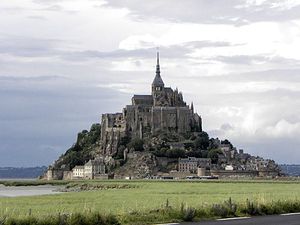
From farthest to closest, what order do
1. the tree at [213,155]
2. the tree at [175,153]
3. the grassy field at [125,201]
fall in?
the tree at [213,155], the tree at [175,153], the grassy field at [125,201]

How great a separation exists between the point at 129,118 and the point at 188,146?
19.4 metres

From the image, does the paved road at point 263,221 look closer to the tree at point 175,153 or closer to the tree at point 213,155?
the tree at point 175,153

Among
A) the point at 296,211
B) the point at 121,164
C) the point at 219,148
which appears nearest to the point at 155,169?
the point at 121,164

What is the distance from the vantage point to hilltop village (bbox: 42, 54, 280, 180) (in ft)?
591

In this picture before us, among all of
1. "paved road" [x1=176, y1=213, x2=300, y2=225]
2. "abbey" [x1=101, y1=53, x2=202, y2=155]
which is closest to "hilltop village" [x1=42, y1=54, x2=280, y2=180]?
"abbey" [x1=101, y1=53, x2=202, y2=155]

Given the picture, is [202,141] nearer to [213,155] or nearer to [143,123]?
[213,155]

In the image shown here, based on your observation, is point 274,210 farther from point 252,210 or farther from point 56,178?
point 56,178

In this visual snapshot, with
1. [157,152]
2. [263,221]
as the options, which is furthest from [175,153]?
[263,221]

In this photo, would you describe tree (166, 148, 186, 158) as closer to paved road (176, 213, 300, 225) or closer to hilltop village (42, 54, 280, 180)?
hilltop village (42, 54, 280, 180)

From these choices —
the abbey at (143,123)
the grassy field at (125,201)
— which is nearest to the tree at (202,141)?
the abbey at (143,123)

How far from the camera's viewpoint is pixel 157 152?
186 metres

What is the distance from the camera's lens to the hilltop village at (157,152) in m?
180

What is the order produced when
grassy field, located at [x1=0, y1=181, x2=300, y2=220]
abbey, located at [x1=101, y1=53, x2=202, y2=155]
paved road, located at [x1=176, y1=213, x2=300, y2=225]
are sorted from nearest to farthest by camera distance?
1. paved road, located at [x1=176, y1=213, x2=300, y2=225]
2. grassy field, located at [x1=0, y1=181, x2=300, y2=220]
3. abbey, located at [x1=101, y1=53, x2=202, y2=155]

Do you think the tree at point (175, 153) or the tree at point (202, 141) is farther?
the tree at point (202, 141)
